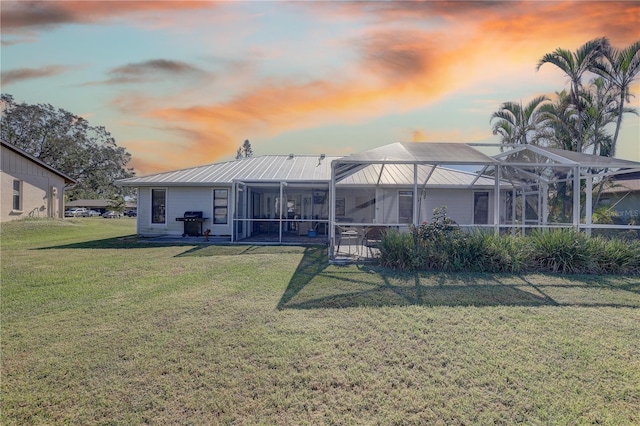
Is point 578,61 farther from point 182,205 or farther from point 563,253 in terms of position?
point 182,205

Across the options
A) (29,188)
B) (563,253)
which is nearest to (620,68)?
(563,253)

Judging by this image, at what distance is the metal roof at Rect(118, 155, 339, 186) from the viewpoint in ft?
47.9

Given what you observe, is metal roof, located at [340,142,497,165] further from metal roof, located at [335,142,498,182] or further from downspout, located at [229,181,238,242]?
downspout, located at [229,181,238,242]

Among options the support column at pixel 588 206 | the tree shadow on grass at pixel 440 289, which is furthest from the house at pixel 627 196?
the tree shadow on grass at pixel 440 289

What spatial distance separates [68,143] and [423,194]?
1614 inches

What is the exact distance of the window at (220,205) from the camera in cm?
1516

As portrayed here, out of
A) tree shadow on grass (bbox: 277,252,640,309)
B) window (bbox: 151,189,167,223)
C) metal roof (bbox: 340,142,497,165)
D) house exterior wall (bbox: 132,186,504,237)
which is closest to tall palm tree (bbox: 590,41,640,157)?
house exterior wall (bbox: 132,186,504,237)

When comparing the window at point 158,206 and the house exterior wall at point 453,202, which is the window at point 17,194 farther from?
the house exterior wall at point 453,202

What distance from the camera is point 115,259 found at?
29.8 feet

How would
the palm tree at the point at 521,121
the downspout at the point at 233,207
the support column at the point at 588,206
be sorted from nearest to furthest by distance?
the support column at the point at 588,206, the downspout at the point at 233,207, the palm tree at the point at 521,121

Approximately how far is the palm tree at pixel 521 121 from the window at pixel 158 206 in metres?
17.6

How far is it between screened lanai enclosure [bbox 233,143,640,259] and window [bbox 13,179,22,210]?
14.3m

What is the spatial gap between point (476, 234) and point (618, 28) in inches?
417

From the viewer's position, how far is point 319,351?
3607 mm
